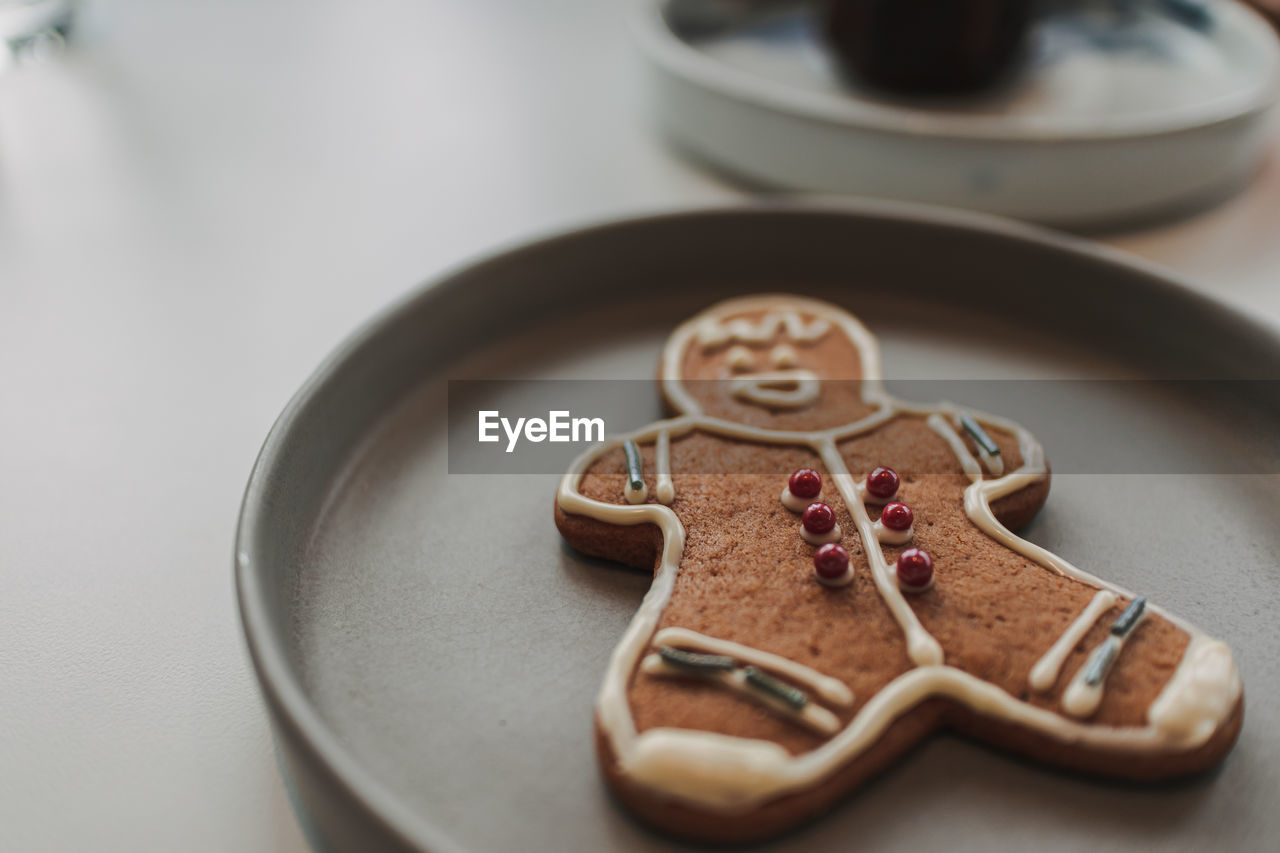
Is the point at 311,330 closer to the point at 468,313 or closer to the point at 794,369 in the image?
the point at 468,313

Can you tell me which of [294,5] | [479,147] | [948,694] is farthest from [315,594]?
[294,5]

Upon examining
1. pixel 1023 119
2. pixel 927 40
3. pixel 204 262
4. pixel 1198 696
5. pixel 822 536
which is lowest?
pixel 1198 696

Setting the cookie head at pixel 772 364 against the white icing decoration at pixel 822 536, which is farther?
the cookie head at pixel 772 364

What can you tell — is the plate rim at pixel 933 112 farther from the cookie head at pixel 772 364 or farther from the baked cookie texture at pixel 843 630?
the baked cookie texture at pixel 843 630

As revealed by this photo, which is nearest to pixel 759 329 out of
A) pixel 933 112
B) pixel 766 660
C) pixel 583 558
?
pixel 583 558

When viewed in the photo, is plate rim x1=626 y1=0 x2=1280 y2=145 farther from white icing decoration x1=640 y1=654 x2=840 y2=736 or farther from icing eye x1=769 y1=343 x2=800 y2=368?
white icing decoration x1=640 y1=654 x2=840 y2=736

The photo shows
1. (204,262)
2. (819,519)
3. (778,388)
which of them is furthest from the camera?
(204,262)

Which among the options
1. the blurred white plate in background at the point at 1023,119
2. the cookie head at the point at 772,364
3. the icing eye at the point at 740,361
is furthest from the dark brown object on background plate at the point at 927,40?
the icing eye at the point at 740,361

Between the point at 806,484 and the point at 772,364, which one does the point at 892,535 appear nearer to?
the point at 806,484
